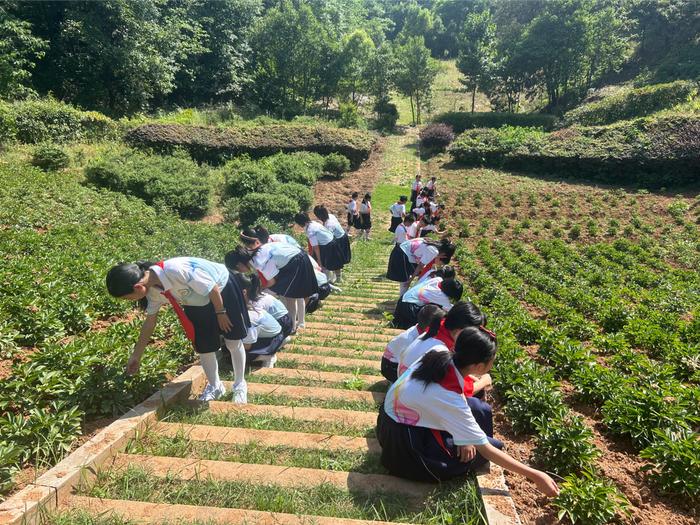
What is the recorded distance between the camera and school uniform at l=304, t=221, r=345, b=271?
795 centimetres

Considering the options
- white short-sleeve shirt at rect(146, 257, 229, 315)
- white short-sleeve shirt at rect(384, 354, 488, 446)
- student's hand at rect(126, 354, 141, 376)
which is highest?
white short-sleeve shirt at rect(146, 257, 229, 315)

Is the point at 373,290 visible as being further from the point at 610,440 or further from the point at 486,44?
the point at 486,44

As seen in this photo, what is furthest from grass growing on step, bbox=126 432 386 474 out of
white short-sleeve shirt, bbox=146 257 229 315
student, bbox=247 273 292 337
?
student, bbox=247 273 292 337

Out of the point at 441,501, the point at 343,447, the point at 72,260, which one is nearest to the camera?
the point at 441,501

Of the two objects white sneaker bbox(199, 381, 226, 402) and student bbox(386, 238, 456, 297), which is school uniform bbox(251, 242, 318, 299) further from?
student bbox(386, 238, 456, 297)

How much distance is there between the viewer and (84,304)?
17.8ft

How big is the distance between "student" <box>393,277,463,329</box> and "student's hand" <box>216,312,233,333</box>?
2.55 m

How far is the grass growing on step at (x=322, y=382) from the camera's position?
4637mm

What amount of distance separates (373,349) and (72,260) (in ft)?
18.1

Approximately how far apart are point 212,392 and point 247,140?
66.9 feet

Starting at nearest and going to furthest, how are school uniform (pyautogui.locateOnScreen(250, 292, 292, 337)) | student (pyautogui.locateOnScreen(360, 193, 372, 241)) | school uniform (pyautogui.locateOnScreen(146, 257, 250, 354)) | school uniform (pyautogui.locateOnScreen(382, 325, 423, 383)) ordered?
school uniform (pyautogui.locateOnScreen(146, 257, 250, 354)) → school uniform (pyautogui.locateOnScreen(382, 325, 423, 383)) → school uniform (pyautogui.locateOnScreen(250, 292, 292, 337)) → student (pyautogui.locateOnScreen(360, 193, 372, 241))

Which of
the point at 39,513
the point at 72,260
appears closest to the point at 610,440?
the point at 39,513

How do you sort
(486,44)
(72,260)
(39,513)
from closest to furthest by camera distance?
(39,513) → (72,260) → (486,44)

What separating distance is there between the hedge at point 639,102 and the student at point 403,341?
30.3 metres
